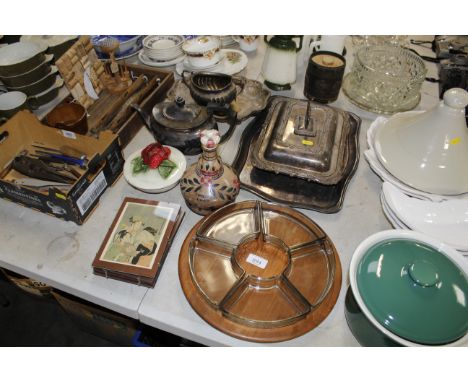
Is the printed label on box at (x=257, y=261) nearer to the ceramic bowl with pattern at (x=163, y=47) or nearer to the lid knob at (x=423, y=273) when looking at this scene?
the lid knob at (x=423, y=273)

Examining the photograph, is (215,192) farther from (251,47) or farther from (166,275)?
(251,47)

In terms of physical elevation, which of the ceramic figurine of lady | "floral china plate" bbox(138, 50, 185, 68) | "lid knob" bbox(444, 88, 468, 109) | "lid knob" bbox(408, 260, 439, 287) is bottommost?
the ceramic figurine of lady

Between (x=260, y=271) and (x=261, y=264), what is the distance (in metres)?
0.02

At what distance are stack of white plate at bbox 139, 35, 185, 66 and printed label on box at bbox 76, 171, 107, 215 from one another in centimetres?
85

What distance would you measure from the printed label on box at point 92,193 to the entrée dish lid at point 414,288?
0.83 metres

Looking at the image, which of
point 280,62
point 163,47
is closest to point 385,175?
point 280,62

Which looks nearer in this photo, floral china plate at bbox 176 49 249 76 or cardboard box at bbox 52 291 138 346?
cardboard box at bbox 52 291 138 346

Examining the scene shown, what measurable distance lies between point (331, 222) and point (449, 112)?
1.64 feet

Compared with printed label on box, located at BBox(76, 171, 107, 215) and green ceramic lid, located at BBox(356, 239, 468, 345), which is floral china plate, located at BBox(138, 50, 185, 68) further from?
green ceramic lid, located at BBox(356, 239, 468, 345)

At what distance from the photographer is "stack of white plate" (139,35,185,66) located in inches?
70.9

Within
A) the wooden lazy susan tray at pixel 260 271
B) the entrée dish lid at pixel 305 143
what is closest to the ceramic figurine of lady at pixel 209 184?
the wooden lazy susan tray at pixel 260 271

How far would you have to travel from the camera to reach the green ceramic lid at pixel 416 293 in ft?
2.48

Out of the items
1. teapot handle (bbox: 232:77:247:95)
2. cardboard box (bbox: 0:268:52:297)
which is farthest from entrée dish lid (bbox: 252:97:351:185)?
cardboard box (bbox: 0:268:52:297)

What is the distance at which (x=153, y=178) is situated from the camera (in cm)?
123
